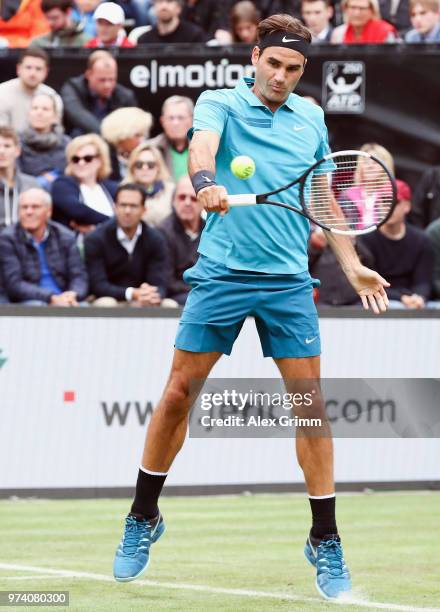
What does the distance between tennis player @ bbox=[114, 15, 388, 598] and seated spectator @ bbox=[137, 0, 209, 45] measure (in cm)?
716

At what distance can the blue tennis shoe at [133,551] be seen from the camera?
6.09 metres

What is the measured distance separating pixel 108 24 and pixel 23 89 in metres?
1.21

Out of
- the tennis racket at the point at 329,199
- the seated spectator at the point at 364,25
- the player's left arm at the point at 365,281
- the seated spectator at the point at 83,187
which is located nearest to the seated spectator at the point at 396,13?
→ the seated spectator at the point at 364,25

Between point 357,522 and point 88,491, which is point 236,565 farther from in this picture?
point 88,491

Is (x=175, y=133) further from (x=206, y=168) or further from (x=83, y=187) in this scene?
(x=206, y=168)

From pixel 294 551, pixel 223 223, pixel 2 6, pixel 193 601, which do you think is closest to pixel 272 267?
pixel 223 223

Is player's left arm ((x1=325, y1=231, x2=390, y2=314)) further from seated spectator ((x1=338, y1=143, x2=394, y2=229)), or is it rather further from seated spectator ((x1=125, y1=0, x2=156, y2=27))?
seated spectator ((x1=125, y1=0, x2=156, y2=27))

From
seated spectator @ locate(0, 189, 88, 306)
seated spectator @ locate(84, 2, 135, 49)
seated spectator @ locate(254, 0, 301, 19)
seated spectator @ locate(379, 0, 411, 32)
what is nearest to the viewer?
seated spectator @ locate(0, 189, 88, 306)

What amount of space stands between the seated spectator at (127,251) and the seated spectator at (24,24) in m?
2.95

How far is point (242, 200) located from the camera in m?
5.51

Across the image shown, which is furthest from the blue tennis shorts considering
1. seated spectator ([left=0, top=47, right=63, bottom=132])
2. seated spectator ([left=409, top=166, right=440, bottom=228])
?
seated spectator ([left=0, top=47, right=63, bottom=132])

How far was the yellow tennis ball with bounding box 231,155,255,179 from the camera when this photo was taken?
18.2 feet

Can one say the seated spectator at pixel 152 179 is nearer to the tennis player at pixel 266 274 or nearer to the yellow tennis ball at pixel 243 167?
the tennis player at pixel 266 274

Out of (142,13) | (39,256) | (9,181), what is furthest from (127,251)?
(142,13)
